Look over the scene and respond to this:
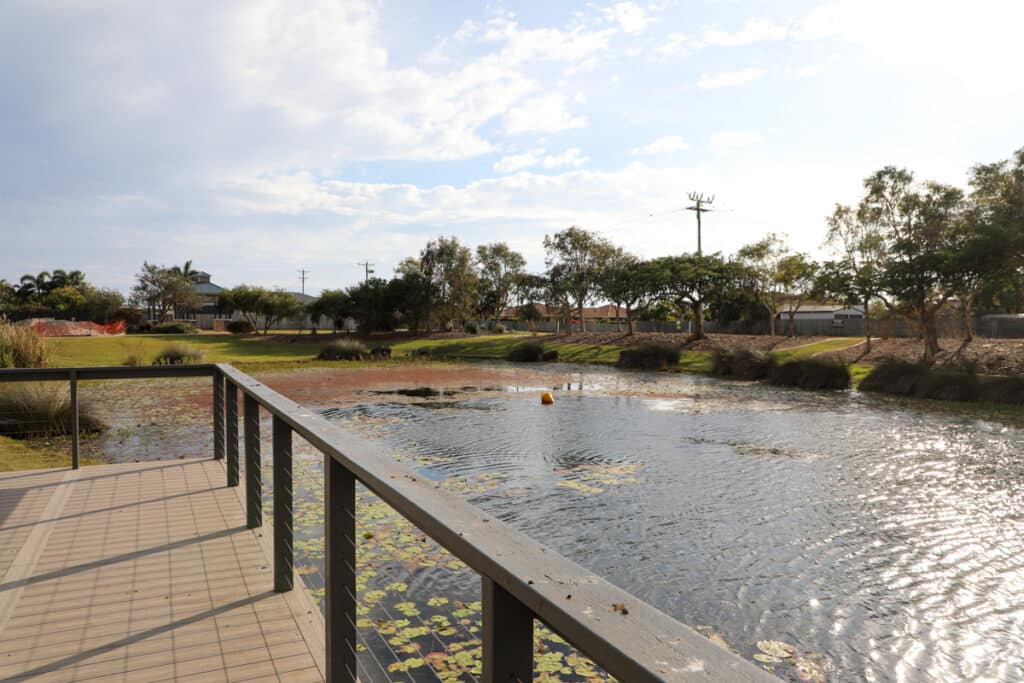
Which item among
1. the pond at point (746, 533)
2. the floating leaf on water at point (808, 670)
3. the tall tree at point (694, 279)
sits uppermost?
the tall tree at point (694, 279)

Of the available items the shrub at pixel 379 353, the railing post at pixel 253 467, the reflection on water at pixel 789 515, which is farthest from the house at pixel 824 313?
the railing post at pixel 253 467

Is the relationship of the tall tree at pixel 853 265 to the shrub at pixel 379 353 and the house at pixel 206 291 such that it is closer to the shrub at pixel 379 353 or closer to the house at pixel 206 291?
the shrub at pixel 379 353

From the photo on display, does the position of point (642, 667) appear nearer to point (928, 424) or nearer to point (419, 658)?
point (419, 658)

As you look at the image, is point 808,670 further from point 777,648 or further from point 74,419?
point 74,419

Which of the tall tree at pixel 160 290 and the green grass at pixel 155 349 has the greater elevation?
the tall tree at pixel 160 290

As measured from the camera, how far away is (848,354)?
2980cm

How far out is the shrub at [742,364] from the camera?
2386cm

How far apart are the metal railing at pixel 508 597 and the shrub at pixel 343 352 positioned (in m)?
29.7

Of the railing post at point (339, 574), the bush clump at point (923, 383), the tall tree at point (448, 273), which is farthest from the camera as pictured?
the tall tree at point (448, 273)

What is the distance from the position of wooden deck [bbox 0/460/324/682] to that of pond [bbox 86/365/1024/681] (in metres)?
0.66

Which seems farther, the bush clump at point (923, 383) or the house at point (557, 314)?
the house at point (557, 314)

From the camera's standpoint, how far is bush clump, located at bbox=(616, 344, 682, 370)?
1149 inches

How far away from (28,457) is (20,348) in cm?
544

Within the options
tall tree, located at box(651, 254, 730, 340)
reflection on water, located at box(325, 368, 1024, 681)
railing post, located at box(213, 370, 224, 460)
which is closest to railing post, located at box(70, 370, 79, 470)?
railing post, located at box(213, 370, 224, 460)
